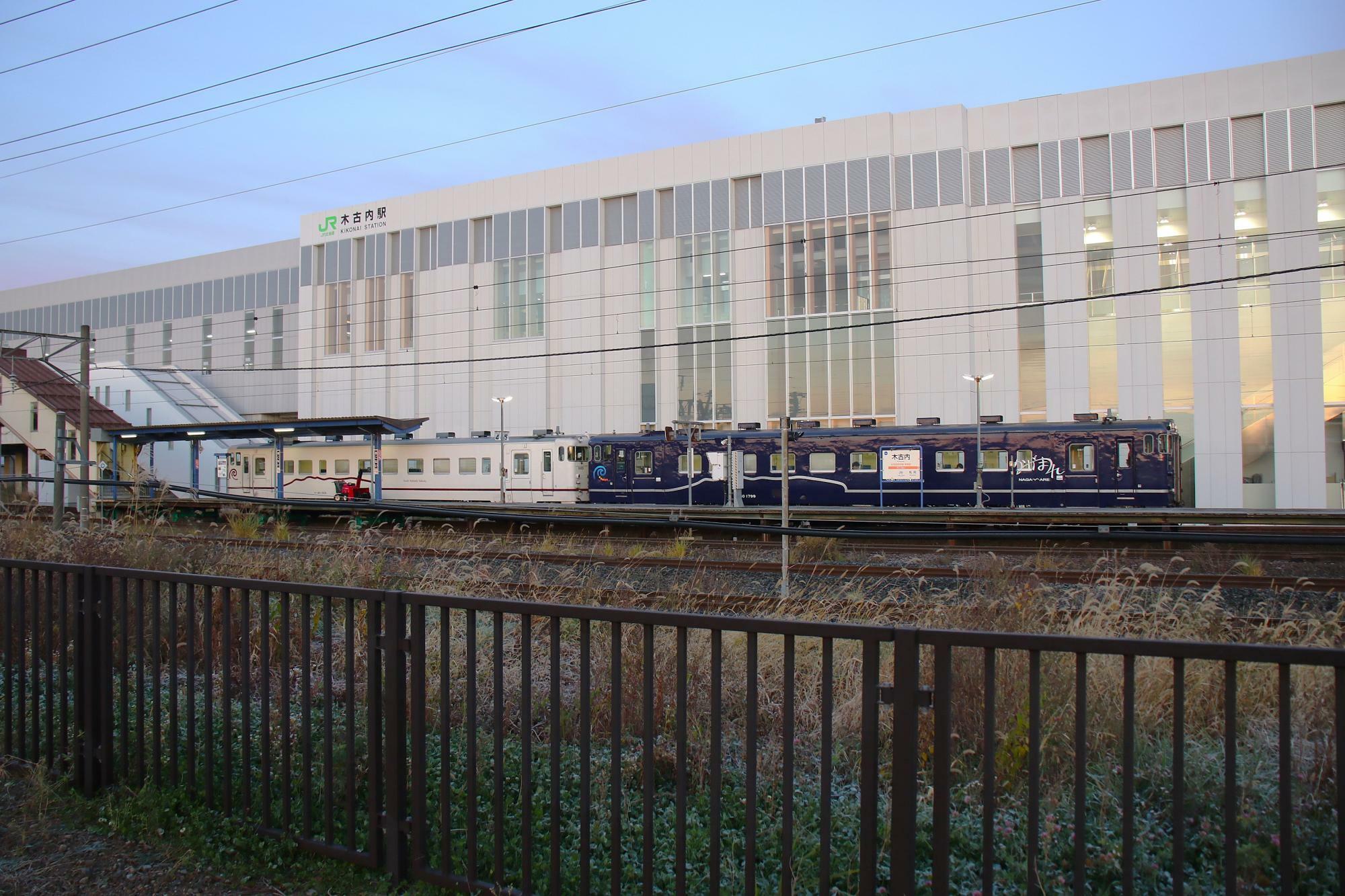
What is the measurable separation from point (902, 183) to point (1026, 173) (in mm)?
4983

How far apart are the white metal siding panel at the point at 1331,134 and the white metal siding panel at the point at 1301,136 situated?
0.23 m

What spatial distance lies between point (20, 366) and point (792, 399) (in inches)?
1416

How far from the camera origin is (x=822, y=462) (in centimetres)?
2638

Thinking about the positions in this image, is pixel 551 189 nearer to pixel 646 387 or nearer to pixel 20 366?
pixel 646 387

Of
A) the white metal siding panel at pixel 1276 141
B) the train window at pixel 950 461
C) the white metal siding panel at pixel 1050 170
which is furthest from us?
the white metal siding panel at pixel 1050 170

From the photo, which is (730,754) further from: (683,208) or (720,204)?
(683,208)

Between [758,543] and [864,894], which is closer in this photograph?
[864,894]

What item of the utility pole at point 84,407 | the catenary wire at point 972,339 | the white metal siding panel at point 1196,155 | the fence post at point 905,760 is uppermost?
the white metal siding panel at point 1196,155

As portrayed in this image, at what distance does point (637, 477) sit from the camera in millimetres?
28812

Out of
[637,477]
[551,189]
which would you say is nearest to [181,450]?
[551,189]

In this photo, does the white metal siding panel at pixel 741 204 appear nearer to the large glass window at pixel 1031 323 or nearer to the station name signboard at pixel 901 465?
the large glass window at pixel 1031 323

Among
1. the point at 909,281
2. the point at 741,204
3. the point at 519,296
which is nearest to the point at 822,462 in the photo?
the point at 909,281

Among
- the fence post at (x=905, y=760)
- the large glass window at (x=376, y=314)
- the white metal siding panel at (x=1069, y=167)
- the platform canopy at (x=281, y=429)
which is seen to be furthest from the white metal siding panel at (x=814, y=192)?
the fence post at (x=905, y=760)

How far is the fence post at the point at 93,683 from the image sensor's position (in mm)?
4656
